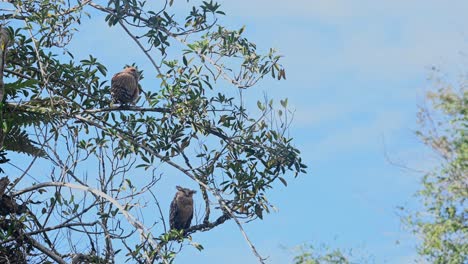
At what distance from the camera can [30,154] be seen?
10.1 metres

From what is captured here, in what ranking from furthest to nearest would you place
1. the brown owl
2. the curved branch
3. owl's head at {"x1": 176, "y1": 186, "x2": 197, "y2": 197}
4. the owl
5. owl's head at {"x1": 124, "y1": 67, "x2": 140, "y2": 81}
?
owl's head at {"x1": 176, "y1": 186, "x2": 197, "y2": 197}
the owl
owl's head at {"x1": 124, "y1": 67, "x2": 140, "y2": 81}
the brown owl
the curved branch

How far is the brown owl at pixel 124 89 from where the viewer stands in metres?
9.37

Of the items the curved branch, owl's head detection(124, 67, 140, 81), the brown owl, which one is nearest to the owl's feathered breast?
the brown owl

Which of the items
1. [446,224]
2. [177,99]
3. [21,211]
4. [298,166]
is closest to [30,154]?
[21,211]

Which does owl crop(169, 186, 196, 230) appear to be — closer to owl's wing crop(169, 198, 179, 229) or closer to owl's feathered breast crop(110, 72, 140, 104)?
owl's wing crop(169, 198, 179, 229)

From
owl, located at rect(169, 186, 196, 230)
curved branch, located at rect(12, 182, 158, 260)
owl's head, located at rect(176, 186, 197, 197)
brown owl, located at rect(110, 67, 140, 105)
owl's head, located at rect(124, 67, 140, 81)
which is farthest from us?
owl's head, located at rect(176, 186, 197, 197)

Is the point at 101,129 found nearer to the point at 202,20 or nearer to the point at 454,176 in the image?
the point at 202,20

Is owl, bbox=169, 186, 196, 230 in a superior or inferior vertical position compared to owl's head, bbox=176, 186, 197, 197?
inferior

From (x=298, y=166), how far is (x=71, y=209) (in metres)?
2.35

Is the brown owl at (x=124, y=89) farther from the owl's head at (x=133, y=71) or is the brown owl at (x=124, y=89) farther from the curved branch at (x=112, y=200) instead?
the curved branch at (x=112, y=200)

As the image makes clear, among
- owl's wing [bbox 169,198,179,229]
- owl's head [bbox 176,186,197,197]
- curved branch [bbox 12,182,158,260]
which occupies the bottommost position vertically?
curved branch [bbox 12,182,158,260]

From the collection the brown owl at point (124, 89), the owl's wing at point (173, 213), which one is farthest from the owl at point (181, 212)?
the brown owl at point (124, 89)

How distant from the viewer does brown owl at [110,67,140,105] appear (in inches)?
369

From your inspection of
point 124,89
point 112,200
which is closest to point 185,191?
point 124,89
